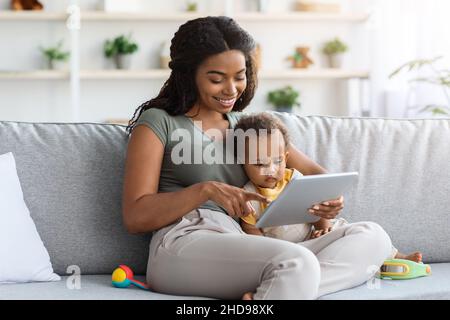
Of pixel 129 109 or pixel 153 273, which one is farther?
pixel 129 109

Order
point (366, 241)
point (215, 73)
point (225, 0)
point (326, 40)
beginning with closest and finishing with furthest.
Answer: point (366, 241) < point (215, 73) < point (225, 0) < point (326, 40)

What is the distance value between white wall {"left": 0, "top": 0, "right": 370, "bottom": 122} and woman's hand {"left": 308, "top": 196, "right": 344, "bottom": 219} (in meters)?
3.63

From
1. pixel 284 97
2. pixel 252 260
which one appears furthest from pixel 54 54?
pixel 252 260

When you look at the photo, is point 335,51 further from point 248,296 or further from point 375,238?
point 248,296

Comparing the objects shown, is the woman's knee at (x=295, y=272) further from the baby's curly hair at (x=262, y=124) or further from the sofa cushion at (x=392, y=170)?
the sofa cushion at (x=392, y=170)

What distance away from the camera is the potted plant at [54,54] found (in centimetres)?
525

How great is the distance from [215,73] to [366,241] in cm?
62

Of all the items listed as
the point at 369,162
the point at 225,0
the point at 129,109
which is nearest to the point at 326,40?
the point at 225,0

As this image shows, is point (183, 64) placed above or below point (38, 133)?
above

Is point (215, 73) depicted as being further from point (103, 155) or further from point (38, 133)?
point (38, 133)

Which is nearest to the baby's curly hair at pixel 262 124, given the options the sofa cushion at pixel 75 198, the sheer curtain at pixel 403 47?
the sofa cushion at pixel 75 198

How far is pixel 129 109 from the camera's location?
17.9 ft
